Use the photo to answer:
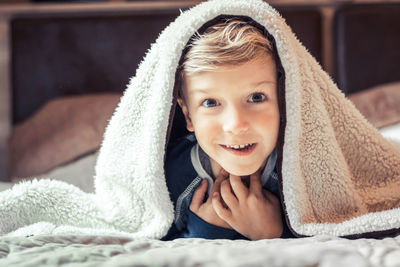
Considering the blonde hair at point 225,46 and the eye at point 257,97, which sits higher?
the blonde hair at point 225,46

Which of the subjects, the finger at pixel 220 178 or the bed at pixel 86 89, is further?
the bed at pixel 86 89

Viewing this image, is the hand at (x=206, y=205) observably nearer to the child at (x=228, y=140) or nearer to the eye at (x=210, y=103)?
the child at (x=228, y=140)

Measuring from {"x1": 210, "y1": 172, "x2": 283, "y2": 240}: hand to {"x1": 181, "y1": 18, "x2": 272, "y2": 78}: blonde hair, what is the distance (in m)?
0.24

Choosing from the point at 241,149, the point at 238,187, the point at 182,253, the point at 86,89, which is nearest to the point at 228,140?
the point at 241,149

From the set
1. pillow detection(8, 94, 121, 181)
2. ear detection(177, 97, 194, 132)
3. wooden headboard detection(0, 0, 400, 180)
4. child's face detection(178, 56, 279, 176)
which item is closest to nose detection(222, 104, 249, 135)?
child's face detection(178, 56, 279, 176)

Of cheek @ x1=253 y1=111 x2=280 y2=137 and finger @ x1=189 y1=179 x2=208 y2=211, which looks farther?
finger @ x1=189 y1=179 x2=208 y2=211

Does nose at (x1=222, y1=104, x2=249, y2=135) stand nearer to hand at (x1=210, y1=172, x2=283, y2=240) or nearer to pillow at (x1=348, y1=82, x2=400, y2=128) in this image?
hand at (x1=210, y1=172, x2=283, y2=240)

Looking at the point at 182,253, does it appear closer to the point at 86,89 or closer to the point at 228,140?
the point at 228,140

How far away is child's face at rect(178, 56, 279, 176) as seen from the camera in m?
0.86

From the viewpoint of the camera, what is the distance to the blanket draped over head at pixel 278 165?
0.90 m

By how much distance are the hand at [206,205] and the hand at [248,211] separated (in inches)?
0.9

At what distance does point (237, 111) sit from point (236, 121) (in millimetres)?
19

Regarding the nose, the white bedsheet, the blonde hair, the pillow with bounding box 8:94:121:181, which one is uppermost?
the blonde hair

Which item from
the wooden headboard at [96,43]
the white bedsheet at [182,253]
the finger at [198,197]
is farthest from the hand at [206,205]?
the wooden headboard at [96,43]
